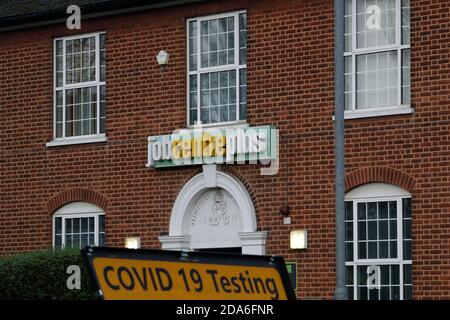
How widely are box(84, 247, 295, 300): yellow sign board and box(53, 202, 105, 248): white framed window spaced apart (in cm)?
1571

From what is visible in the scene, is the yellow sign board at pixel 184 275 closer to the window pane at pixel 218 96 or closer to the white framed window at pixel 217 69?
the white framed window at pixel 217 69

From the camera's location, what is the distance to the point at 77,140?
2330cm

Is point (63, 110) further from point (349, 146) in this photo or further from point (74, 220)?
point (349, 146)

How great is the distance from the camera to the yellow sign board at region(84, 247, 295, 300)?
6809 mm

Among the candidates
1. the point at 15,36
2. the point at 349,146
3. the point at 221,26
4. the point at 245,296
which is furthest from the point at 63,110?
the point at 245,296

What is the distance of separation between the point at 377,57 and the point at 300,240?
3.47 m

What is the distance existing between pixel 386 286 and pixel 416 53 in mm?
3964

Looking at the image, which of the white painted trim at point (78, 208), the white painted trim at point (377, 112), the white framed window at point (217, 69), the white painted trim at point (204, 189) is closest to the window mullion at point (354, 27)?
the white painted trim at point (377, 112)

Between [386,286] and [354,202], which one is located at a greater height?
[354,202]

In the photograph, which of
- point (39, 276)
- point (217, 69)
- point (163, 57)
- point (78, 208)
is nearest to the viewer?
point (39, 276)

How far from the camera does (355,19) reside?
2009 cm

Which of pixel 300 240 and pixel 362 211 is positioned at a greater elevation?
pixel 362 211

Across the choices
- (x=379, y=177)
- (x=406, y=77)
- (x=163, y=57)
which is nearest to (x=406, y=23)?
(x=406, y=77)

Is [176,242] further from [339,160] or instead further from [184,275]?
[184,275]
